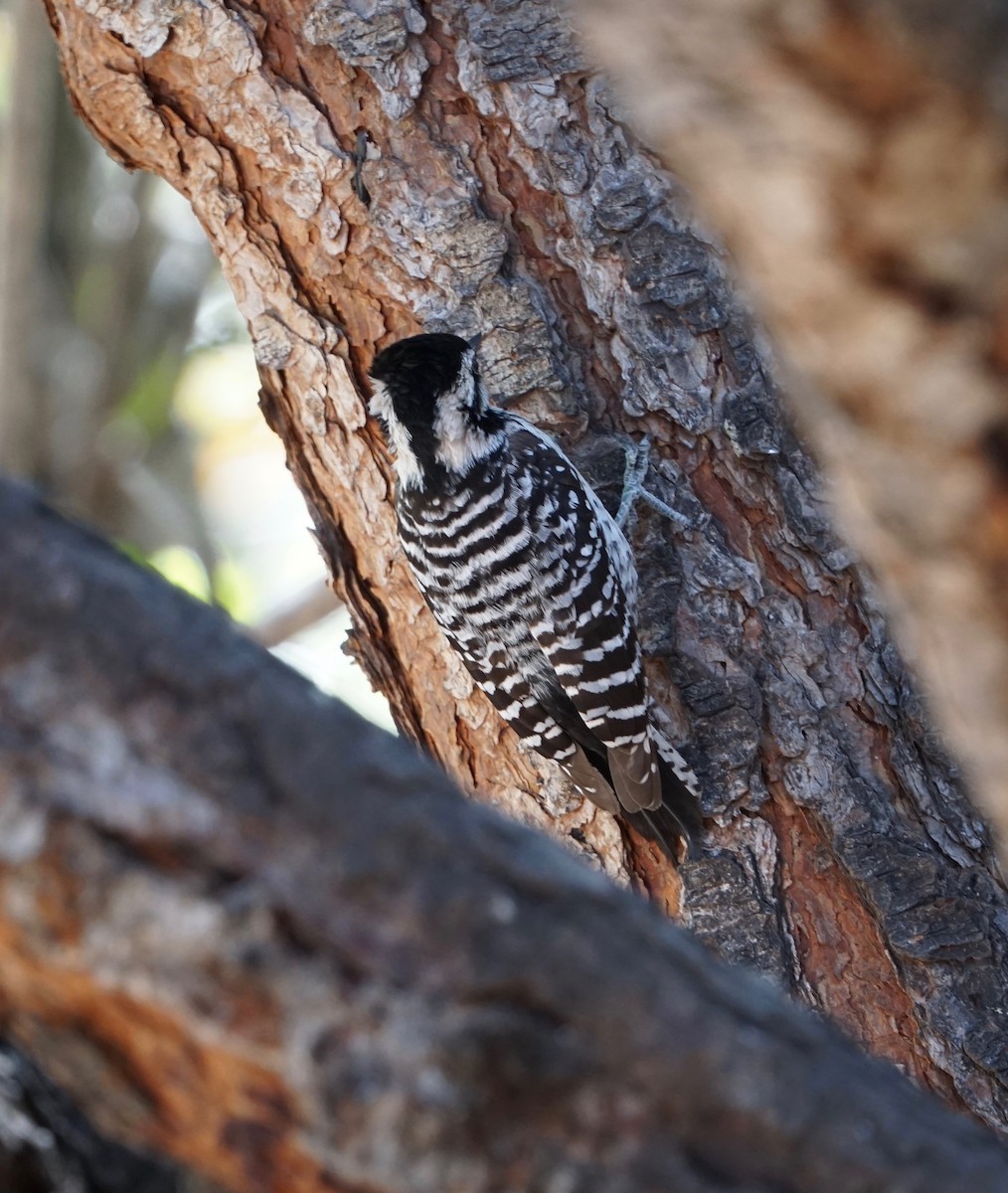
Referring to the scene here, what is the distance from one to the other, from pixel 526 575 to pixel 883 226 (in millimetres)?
2830

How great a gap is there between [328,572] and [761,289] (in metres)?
2.42

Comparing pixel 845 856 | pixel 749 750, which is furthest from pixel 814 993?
pixel 749 750

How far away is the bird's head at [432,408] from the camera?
306 centimetres

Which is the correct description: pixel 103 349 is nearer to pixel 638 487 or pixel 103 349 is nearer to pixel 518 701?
pixel 518 701

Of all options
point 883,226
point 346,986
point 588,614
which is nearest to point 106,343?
point 588,614

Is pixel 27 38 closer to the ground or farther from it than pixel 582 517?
farther from it

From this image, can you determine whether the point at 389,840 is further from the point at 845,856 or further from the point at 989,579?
the point at 845,856

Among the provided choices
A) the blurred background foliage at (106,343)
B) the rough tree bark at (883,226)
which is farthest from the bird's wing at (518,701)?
the rough tree bark at (883,226)

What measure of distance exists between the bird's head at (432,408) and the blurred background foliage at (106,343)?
1.18 meters

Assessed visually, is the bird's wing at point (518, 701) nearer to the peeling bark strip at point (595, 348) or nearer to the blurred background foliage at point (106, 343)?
the peeling bark strip at point (595, 348)

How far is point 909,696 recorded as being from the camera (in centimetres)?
278

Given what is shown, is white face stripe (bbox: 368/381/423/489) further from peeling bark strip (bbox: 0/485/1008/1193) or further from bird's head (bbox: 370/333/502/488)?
peeling bark strip (bbox: 0/485/1008/1193)

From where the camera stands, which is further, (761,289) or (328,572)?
(328,572)

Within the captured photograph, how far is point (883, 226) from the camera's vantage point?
92cm
